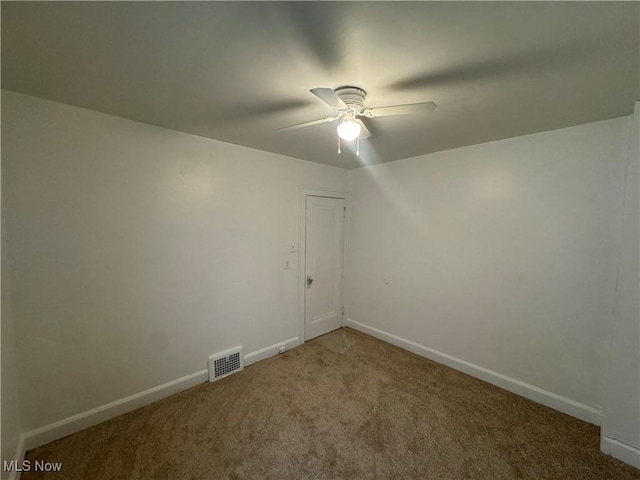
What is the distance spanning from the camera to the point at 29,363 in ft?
5.62

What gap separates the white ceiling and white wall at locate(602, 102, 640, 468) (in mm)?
586

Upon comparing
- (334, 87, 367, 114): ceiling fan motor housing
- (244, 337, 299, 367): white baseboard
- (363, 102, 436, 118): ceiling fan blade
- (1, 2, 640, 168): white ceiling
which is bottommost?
(244, 337, 299, 367): white baseboard

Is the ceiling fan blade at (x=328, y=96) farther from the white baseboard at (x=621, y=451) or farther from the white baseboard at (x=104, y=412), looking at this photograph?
the white baseboard at (x=621, y=451)

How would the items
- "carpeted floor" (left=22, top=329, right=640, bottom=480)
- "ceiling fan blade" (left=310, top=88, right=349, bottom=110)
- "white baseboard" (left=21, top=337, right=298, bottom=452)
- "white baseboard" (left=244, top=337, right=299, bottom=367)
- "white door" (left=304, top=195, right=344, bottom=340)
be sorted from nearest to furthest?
"ceiling fan blade" (left=310, top=88, right=349, bottom=110) < "carpeted floor" (left=22, top=329, right=640, bottom=480) < "white baseboard" (left=21, top=337, right=298, bottom=452) < "white baseboard" (left=244, top=337, right=299, bottom=367) < "white door" (left=304, top=195, right=344, bottom=340)

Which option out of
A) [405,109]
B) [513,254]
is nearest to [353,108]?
[405,109]

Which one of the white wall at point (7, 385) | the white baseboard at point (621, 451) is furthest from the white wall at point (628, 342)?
the white wall at point (7, 385)

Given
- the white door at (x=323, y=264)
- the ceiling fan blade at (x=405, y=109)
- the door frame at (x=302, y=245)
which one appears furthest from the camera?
the white door at (x=323, y=264)

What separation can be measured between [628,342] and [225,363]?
3291mm

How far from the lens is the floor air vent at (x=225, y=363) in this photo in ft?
8.25

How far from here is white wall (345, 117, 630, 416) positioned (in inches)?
77.4

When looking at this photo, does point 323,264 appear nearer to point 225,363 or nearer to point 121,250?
point 225,363

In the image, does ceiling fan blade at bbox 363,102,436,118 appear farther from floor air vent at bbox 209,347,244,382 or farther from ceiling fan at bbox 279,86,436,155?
floor air vent at bbox 209,347,244,382

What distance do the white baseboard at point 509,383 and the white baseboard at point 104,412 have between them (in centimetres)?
238

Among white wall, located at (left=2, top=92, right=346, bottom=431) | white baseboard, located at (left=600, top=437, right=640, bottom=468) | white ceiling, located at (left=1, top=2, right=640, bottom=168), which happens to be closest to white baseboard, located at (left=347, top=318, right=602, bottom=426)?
white baseboard, located at (left=600, top=437, right=640, bottom=468)
